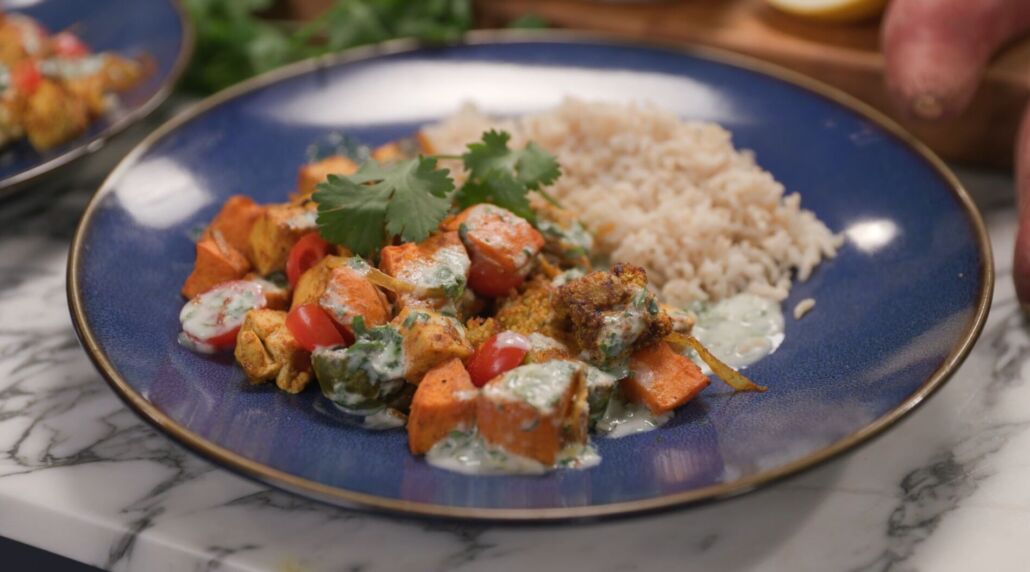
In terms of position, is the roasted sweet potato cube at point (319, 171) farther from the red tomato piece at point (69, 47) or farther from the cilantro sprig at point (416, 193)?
the red tomato piece at point (69, 47)

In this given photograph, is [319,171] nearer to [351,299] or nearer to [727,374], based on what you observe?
[351,299]

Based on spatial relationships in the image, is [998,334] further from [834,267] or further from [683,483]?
[683,483]

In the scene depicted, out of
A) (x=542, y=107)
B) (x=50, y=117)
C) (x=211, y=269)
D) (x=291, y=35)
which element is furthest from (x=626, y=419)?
(x=291, y=35)

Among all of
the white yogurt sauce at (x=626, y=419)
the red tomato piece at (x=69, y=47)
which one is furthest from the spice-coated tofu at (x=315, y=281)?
the red tomato piece at (x=69, y=47)

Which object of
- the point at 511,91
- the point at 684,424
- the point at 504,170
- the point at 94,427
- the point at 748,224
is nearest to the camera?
the point at 684,424

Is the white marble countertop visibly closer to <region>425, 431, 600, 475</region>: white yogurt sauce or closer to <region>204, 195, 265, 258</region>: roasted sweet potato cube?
<region>425, 431, 600, 475</region>: white yogurt sauce

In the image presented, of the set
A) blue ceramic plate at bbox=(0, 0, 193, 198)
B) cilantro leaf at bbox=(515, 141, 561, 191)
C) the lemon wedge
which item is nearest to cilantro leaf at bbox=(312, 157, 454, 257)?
cilantro leaf at bbox=(515, 141, 561, 191)

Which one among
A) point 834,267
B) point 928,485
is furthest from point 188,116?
point 928,485
